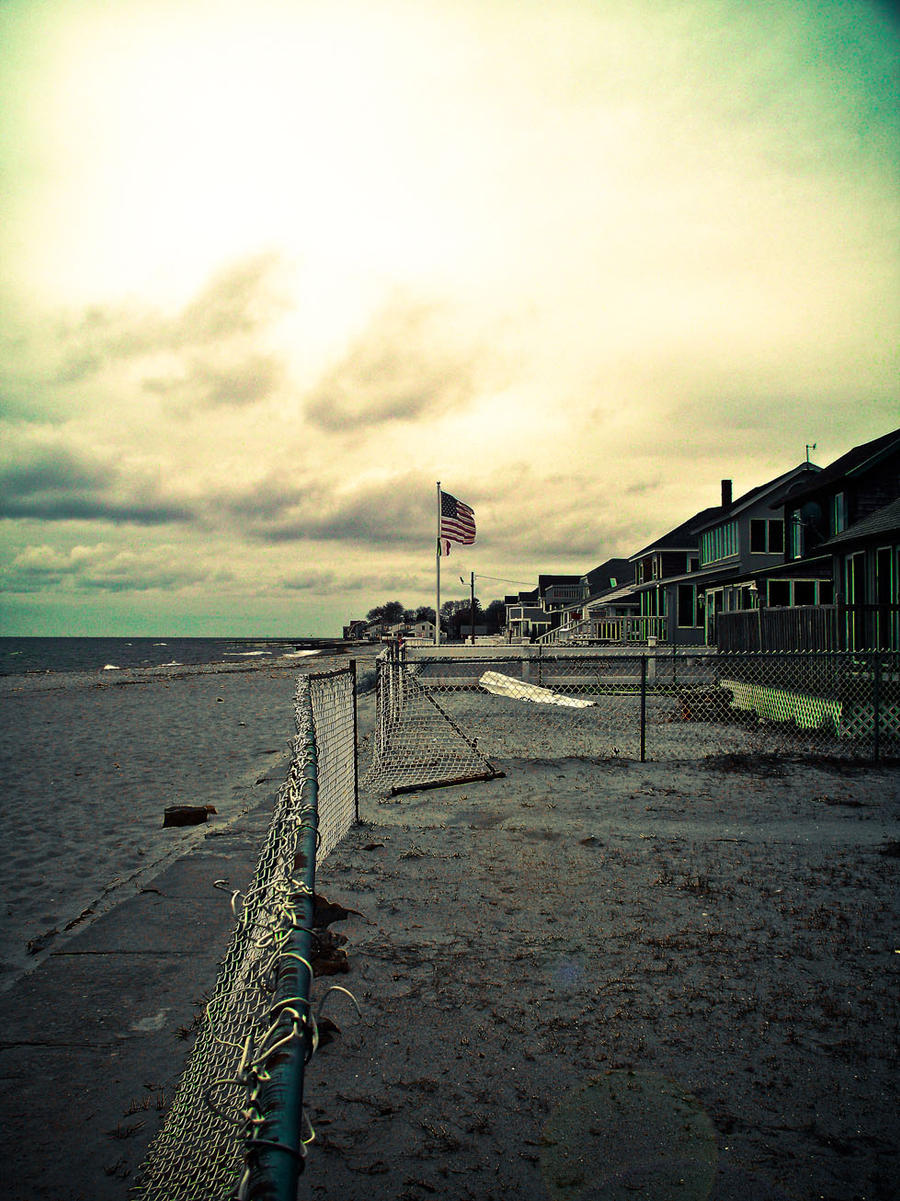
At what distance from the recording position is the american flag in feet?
97.5

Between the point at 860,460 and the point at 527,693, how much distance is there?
11639mm

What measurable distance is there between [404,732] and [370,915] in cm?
859

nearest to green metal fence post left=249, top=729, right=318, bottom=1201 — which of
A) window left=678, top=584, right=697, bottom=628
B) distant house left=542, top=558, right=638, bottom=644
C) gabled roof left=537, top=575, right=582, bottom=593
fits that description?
distant house left=542, top=558, right=638, bottom=644

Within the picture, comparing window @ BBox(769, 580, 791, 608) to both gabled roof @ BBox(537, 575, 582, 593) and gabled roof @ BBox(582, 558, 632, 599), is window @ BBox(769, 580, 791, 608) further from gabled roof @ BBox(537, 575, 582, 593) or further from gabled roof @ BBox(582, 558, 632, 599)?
gabled roof @ BBox(537, 575, 582, 593)

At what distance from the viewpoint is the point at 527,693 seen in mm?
18922

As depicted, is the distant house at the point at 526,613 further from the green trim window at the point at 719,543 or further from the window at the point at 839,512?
the window at the point at 839,512

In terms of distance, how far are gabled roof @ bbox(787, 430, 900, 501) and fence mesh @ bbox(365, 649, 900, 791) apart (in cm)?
633

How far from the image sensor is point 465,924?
197 inches

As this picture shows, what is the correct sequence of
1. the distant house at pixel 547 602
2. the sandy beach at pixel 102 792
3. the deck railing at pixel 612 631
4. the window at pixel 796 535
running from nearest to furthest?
the sandy beach at pixel 102 792 < the window at pixel 796 535 < the deck railing at pixel 612 631 < the distant house at pixel 547 602

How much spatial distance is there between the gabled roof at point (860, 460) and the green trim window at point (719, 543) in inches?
471

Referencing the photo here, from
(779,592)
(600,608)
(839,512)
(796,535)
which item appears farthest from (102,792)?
(600,608)

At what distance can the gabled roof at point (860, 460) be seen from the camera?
773 inches

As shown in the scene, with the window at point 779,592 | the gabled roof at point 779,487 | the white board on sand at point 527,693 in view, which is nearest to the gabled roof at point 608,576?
the gabled roof at point 779,487

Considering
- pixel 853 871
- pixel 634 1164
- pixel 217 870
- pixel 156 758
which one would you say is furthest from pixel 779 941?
pixel 156 758
